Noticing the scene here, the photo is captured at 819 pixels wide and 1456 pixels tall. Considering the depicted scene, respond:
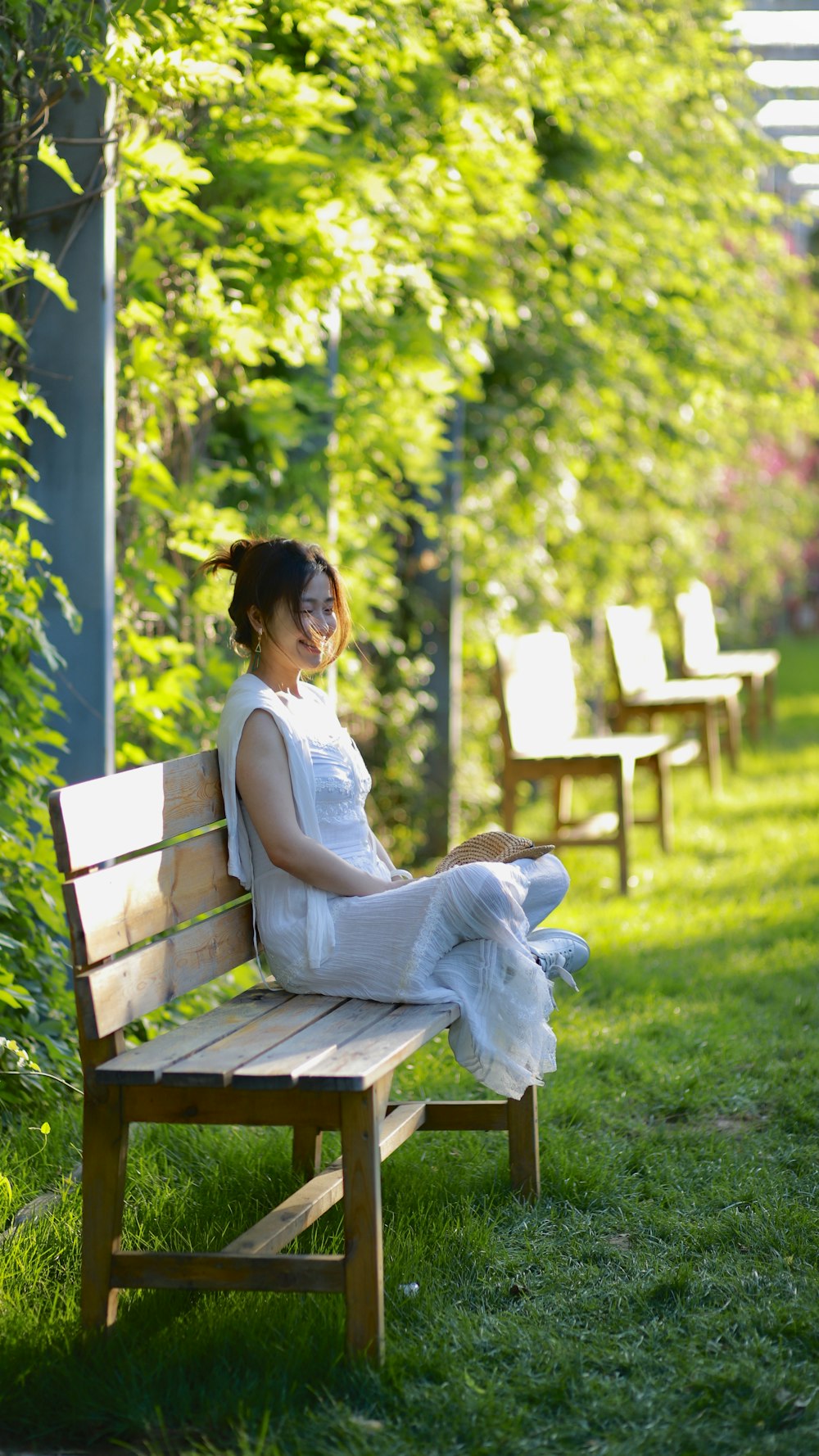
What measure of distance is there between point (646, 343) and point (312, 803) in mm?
5631

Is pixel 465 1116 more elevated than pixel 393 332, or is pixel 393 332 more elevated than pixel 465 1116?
pixel 393 332

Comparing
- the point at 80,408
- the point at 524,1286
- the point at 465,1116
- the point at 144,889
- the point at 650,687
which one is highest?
the point at 80,408

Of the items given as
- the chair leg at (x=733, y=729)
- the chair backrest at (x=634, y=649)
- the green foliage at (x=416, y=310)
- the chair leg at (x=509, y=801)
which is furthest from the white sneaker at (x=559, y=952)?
the chair leg at (x=733, y=729)

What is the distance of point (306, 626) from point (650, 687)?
19.4 feet

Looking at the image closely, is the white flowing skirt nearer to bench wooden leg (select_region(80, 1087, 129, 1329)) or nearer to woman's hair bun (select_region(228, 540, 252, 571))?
bench wooden leg (select_region(80, 1087, 129, 1329))

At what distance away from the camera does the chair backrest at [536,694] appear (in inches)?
262

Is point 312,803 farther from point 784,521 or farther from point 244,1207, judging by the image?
point 784,521

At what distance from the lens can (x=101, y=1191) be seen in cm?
271

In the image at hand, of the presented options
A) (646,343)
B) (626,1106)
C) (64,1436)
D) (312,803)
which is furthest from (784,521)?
(64,1436)

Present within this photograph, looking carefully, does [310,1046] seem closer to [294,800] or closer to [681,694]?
[294,800]

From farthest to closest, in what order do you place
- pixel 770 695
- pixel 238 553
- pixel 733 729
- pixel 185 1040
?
pixel 770 695, pixel 733 729, pixel 238 553, pixel 185 1040

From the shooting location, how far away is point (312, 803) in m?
3.21

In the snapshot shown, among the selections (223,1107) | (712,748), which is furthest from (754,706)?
(223,1107)

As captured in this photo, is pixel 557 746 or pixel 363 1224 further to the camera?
pixel 557 746
